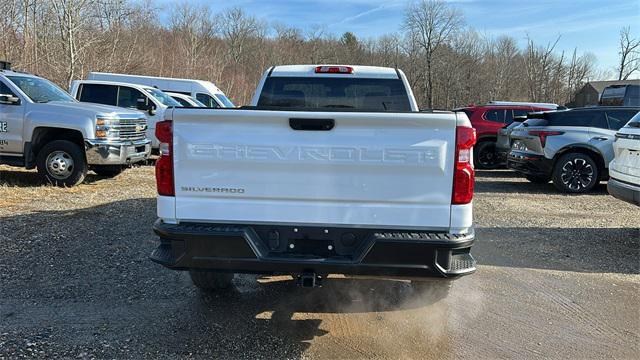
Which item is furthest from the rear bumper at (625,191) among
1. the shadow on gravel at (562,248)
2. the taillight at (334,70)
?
the taillight at (334,70)

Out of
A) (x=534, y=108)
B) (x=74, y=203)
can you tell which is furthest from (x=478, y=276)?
(x=534, y=108)

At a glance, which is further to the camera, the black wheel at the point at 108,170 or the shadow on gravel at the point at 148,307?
the black wheel at the point at 108,170

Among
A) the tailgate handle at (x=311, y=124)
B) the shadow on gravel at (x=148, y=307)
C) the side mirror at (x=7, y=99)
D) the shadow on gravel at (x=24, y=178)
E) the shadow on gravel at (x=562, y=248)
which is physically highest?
the side mirror at (x=7, y=99)

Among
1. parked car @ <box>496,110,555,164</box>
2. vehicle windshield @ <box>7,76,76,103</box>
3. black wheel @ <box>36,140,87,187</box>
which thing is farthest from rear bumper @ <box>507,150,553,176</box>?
vehicle windshield @ <box>7,76,76,103</box>

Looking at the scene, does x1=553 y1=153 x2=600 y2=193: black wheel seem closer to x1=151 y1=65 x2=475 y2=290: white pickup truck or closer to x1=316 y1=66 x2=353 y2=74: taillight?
x1=316 y1=66 x2=353 y2=74: taillight

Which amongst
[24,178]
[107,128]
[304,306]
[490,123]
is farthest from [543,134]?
[24,178]

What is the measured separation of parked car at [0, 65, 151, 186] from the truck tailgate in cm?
635

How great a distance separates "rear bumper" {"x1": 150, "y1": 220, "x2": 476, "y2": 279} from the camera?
308 centimetres

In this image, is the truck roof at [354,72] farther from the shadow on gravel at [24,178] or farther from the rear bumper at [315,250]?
the shadow on gravel at [24,178]

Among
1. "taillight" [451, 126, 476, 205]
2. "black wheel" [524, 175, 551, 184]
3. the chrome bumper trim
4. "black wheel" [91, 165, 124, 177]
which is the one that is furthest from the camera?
"black wheel" [524, 175, 551, 184]

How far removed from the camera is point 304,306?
13.8 feet

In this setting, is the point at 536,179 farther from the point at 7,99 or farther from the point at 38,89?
the point at 7,99

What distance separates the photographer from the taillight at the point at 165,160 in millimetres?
3193

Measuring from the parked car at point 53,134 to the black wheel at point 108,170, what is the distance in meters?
0.91
